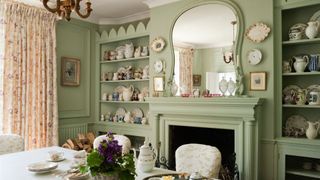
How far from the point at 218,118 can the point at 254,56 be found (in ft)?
2.75

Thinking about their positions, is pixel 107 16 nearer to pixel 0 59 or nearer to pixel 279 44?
pixel 0 59

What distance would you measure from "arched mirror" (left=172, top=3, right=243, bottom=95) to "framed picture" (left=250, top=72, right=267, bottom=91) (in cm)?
13

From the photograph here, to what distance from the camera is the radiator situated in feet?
13.5

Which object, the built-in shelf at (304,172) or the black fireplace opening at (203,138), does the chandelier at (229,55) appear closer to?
the black fireplace opening at (203,138)

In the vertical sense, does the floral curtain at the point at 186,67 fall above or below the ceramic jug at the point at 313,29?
below

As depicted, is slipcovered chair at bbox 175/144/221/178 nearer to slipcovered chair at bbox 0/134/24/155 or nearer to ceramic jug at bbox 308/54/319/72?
ceramic jug at bbox 308/54/319/72

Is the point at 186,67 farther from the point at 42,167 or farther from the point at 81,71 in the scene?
the point at 42,167

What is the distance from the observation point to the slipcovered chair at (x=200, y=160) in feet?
7.02

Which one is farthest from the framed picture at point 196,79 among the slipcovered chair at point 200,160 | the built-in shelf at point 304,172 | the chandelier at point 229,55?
the built-in shelf at point 304,172

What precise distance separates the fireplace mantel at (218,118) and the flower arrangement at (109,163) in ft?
5.87

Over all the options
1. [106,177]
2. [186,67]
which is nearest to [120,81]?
[186,67]

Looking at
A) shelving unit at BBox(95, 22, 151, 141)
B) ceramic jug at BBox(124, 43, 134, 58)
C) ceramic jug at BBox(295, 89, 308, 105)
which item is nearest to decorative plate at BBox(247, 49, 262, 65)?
ceramic jug at BBox(295, 89, 308, 105)

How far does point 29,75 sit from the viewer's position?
3.61 m

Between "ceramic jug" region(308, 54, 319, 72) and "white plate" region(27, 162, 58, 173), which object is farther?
"ceramic jug" region(308, 54, 319, 72)
